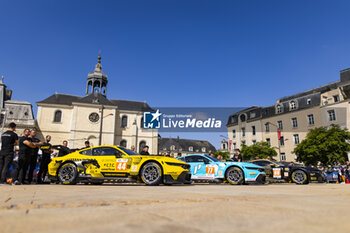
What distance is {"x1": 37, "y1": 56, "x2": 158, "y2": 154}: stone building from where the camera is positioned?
43281mm

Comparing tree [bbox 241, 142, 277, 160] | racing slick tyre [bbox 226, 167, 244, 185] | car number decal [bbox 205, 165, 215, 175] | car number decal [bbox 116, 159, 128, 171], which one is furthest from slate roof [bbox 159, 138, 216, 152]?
car number decal [bbox 116, 159, 128, 171]

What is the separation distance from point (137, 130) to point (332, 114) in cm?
3323

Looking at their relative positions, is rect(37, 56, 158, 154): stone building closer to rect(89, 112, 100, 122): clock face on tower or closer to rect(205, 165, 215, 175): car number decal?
rect(89, 112, 100, 122): clock face on tower

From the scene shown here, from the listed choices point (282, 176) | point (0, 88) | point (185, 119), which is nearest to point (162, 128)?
point (185, 119)

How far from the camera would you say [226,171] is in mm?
9914

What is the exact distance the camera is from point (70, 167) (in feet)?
26.2

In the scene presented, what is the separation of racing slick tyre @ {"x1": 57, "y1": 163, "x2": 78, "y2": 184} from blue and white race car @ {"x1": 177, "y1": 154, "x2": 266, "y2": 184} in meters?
4.71

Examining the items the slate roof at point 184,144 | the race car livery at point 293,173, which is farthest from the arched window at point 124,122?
the race car livery at point 293,173

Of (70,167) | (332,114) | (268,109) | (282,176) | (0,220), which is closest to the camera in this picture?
(0,220)

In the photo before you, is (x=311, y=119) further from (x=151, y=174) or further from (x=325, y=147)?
(x=151, y=174)

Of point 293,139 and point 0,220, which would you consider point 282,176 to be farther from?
point 293,139

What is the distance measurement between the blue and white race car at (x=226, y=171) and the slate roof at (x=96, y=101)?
39590 millimetres

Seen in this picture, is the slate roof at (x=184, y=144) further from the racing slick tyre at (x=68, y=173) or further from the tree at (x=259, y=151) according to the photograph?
the racing slick tyre at (x=68, y=173)

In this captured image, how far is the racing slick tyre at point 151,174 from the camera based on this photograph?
23.7ft
